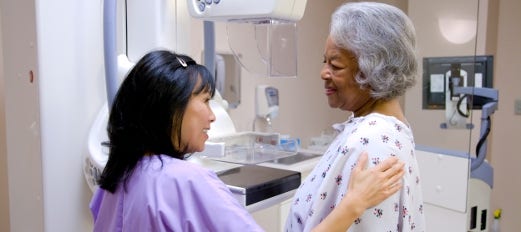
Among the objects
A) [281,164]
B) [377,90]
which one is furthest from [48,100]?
[281,164]

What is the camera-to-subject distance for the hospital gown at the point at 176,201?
822 mm

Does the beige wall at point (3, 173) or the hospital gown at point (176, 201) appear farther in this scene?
the beige wall at point (3, 173)

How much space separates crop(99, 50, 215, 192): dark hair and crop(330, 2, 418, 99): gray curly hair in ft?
1.11

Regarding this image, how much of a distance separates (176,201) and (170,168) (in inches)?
2.4

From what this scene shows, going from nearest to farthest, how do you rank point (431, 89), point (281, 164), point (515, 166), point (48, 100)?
point (48, 100), point (281, 164), point (431, 89), point (515, 166)

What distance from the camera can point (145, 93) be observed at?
0.86 m

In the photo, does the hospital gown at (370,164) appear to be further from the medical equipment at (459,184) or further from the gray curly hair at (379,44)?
the medical equipment at (459,184)

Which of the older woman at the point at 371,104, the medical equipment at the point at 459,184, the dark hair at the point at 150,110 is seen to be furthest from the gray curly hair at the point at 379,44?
the medical equipment at the point at 459,184

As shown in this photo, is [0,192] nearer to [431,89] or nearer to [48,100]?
[48,100]

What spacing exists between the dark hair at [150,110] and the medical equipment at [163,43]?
0.34m

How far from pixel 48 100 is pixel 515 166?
328 cm

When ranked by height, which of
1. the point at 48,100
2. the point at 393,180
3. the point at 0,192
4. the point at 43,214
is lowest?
the point at 0,192

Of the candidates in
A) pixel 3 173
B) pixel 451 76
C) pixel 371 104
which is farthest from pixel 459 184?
pixel 3 173

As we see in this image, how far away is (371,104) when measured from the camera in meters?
1.05
